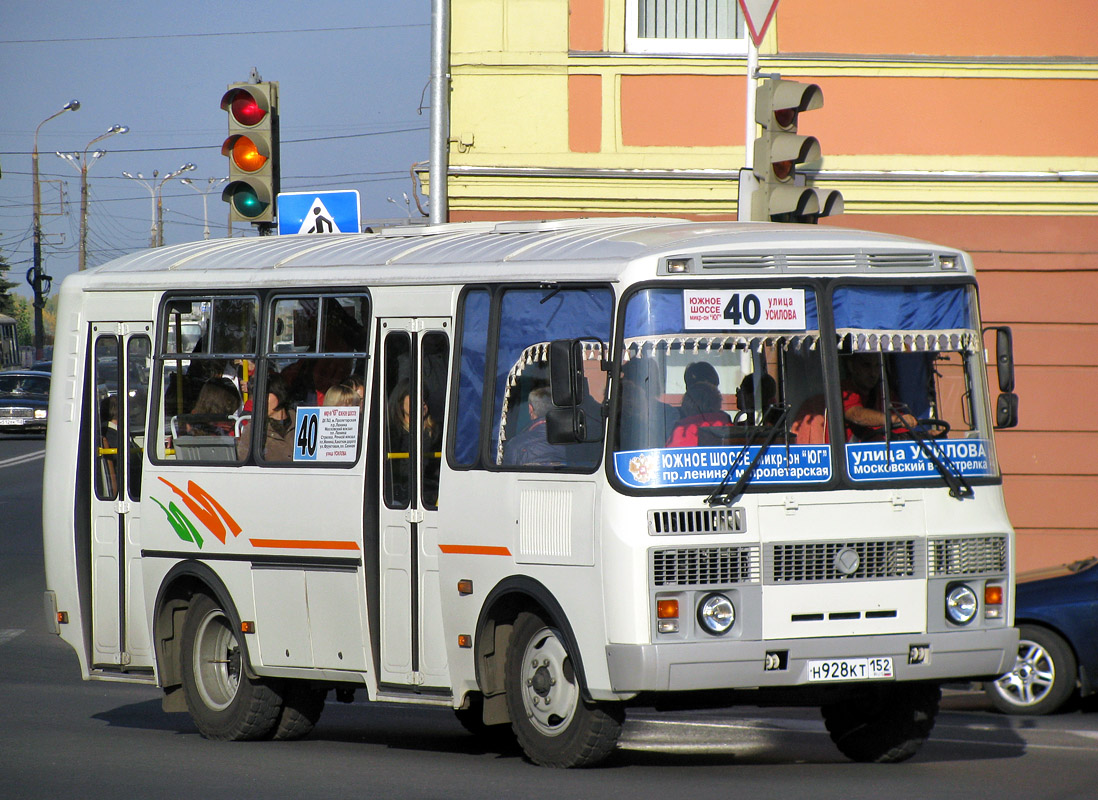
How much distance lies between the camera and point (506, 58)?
1702 cm

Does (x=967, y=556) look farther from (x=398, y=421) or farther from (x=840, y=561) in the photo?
(x=398, y=421)

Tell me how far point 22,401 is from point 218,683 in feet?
120

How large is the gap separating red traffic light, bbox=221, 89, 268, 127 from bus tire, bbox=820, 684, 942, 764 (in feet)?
21.1

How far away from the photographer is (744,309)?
8383 millimetres

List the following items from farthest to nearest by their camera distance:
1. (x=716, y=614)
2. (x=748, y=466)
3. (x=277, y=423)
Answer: (x=277, y=423), (x=748, y=466), (x=716, y=614)

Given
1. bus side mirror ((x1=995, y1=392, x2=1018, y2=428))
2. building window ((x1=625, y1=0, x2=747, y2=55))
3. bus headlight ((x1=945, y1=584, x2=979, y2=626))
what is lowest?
bus headlight ((x1=945, y1=584, x2=979, y2=626))

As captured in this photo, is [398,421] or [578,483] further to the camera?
[398,421]

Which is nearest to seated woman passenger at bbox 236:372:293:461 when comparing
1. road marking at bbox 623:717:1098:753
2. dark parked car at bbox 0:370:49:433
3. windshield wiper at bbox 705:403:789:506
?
road marking at bbox 623:717:1098:753

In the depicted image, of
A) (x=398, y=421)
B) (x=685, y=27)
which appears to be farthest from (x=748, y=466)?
(x=685, y=27)

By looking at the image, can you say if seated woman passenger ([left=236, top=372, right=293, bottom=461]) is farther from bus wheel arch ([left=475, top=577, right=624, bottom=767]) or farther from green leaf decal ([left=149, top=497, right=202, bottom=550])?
bus wheel arch ([left=475, top=577, right=624, bottom=767])

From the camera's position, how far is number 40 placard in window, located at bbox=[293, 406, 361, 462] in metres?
9.77

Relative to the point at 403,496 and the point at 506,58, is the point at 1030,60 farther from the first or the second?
the point at 403,496

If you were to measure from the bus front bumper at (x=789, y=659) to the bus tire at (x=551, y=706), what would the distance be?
1.37ft

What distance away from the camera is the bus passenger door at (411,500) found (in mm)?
9336
